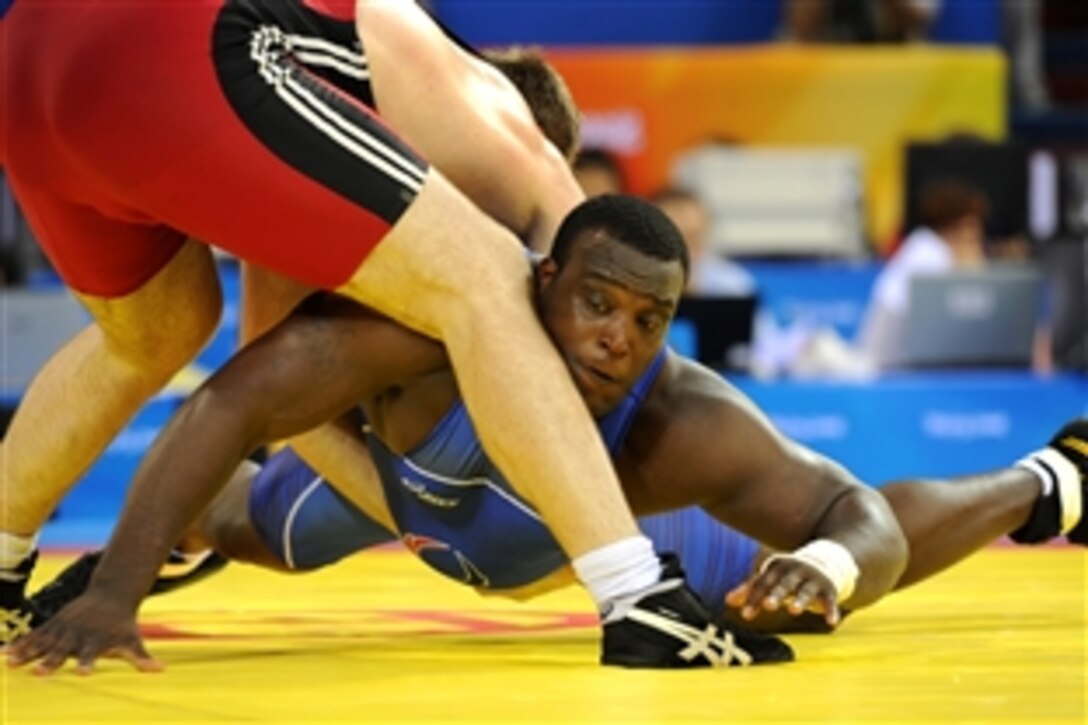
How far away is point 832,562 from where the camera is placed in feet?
11.3

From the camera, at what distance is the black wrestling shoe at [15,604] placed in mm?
3875

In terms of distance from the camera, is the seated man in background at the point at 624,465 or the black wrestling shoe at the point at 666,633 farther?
the seated man in background at the point at 624,465

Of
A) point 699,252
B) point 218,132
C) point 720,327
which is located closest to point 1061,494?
point 218,132

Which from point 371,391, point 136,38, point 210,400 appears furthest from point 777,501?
point 136,38

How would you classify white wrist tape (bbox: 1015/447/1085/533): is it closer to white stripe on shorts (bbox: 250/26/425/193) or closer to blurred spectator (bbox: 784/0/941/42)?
white stripe on shorts (bbox: 250/26/425/193)

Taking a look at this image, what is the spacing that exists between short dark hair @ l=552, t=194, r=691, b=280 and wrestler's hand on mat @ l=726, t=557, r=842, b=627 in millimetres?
463

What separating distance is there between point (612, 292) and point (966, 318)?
16.7ft

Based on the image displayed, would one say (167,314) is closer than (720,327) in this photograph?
Yes

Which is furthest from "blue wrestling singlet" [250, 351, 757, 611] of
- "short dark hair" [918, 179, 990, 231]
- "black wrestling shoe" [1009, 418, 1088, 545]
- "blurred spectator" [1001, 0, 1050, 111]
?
"blurred spectator" [1001, 0, 1050, 111]

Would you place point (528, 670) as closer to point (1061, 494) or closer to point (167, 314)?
point (167, 314)

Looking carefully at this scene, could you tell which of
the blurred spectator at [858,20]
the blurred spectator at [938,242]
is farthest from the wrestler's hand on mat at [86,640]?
the blurred spectator at [858,20]

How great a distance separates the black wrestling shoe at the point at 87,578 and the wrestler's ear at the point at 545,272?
2.63 ft

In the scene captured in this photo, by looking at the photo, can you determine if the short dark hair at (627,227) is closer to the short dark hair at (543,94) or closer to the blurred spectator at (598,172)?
the short dark hair at (543,94)

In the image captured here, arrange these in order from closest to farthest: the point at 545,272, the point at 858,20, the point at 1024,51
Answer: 1. the point at 545,272
2. the point at 1024,51
3. the point at 858,20
